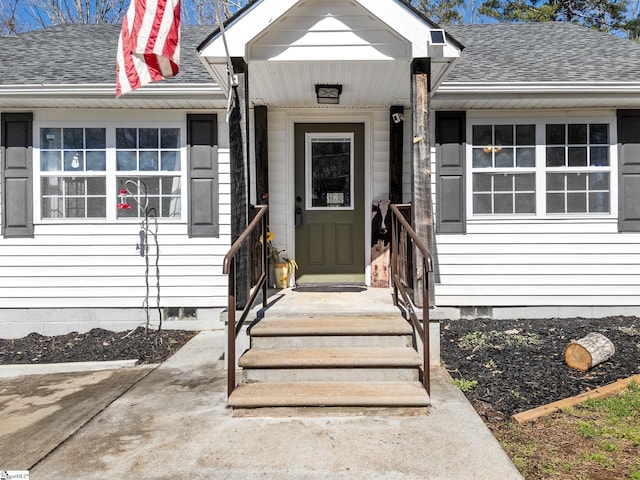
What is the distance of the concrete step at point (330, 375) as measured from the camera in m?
3.27

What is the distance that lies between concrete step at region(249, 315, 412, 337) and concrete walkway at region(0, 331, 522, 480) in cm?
56

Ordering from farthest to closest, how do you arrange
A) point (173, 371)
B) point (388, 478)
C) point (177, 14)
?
1. point (173, 371)
2. point (177, 14)
3. point (388, 478)

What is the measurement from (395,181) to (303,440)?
3489 mm

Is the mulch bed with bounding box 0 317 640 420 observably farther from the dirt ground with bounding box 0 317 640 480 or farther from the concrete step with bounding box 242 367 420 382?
the concrete step with bounding box 242 367 420 382

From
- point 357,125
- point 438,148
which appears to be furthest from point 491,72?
point 357,125

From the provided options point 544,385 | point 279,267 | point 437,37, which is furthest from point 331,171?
point 544,385

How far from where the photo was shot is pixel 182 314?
17.9 feet

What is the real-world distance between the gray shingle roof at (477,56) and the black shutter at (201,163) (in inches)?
20.2

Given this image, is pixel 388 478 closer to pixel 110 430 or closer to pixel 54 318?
pixel 110 430

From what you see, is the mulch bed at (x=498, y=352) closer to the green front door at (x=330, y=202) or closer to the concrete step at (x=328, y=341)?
the concrete step at (x=328, y=341)

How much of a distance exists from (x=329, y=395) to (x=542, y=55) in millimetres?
5397

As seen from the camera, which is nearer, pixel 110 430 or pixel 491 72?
pixel 110 430

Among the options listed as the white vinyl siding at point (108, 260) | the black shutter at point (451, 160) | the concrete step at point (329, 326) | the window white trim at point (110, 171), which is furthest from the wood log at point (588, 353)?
the window white trim at point (110, 171)

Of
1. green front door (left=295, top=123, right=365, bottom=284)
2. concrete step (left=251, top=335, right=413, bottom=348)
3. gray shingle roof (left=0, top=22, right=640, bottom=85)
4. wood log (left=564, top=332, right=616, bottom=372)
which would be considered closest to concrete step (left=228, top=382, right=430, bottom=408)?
concrete step (left=251, top=335, right=413, bottom=348)
